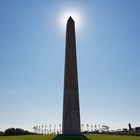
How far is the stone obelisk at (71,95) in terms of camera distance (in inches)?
1490

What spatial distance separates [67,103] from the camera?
1516 inches

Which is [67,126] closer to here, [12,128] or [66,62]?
[66,62]

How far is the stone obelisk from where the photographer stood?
124 ft

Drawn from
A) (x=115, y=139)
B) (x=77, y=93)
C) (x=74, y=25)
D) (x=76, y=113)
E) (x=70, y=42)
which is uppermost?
(x=74, y=25)

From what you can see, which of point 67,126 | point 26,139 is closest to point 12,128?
point 67,126

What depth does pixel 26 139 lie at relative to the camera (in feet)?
99.1

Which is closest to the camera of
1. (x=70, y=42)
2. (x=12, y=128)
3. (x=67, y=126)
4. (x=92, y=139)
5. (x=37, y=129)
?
(x=92, y=139)

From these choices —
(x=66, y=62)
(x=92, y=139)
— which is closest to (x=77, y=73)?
(x=66, y=62)

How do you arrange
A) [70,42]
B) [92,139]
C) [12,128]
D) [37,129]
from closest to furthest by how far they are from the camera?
[92,139] < [70,42] < [12,128] < [37,129]

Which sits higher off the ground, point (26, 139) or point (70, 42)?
point (70, 42)

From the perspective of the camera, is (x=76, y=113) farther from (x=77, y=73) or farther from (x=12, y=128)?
(x=12, y=128)

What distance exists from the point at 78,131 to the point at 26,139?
9833mm

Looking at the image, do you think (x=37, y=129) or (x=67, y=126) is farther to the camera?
(x=37, y=129)

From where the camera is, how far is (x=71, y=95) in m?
38.8
